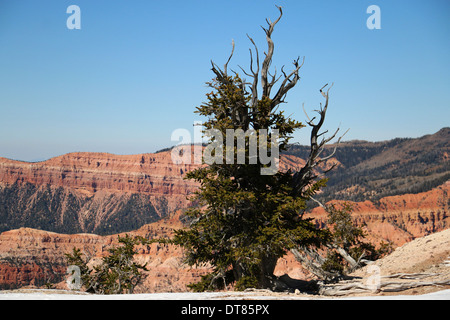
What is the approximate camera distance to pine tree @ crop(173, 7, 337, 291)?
19.2 metres

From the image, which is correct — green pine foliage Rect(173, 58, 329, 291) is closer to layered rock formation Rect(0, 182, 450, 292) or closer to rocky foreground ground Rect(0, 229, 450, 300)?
rocky foreground ground Rect(0, 229, 450, 300)

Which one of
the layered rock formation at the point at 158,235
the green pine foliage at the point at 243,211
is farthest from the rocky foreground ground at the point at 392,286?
the layered rock formation at the point at 158,235

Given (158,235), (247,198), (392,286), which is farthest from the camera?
(158,235)

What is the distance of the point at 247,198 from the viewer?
19.1 meters

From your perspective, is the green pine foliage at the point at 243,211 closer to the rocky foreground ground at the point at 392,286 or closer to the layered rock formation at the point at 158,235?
the rocky foreground ground at the point at 392,286

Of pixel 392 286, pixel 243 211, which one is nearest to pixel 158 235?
pixel 243 211

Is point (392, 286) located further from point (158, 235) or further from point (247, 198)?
point (158, 235)

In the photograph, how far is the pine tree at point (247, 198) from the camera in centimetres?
1917

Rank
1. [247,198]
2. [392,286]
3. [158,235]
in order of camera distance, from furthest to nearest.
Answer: [158,235]
[247,198]
[392,286]

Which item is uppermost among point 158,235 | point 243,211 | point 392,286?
point 243,211

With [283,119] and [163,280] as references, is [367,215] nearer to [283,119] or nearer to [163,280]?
[163,280]

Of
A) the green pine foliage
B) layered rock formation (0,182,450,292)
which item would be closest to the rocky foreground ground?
the green pine foliage
